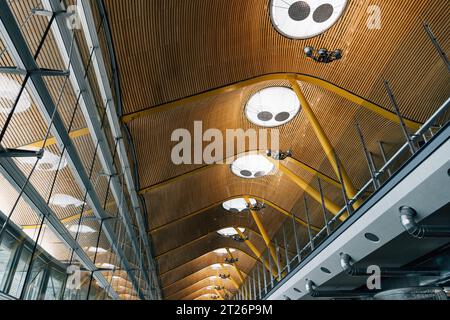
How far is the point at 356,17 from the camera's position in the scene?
11.6 m

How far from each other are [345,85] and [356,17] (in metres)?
2.60

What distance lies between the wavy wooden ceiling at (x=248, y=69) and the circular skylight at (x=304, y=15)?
0.25 metres

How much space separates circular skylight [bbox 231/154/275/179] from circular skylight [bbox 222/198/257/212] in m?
3.12

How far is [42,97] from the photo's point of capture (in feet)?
17.0

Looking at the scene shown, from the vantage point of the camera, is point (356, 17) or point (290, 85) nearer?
point (356, 17)

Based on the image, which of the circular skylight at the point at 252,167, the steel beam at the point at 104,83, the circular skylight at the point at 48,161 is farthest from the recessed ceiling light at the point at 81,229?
the circular skylight at the point at 252,167

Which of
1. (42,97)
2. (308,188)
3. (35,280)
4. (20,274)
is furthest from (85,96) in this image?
(308,188)

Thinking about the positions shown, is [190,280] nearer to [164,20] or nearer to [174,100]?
[174,100]

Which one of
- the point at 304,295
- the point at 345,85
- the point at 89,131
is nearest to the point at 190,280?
the point at 304,295

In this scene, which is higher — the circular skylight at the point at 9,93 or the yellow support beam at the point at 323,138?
the yellow support beam at the point at 323,138

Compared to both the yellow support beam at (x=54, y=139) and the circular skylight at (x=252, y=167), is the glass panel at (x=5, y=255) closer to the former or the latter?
the yellow support beam at (x=54, y=139)

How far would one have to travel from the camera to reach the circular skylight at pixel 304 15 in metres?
11.1

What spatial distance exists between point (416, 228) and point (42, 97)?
6.74 m

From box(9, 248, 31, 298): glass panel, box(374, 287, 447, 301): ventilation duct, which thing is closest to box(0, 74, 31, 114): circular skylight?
box(9, 248, 31, 298): glass panel
